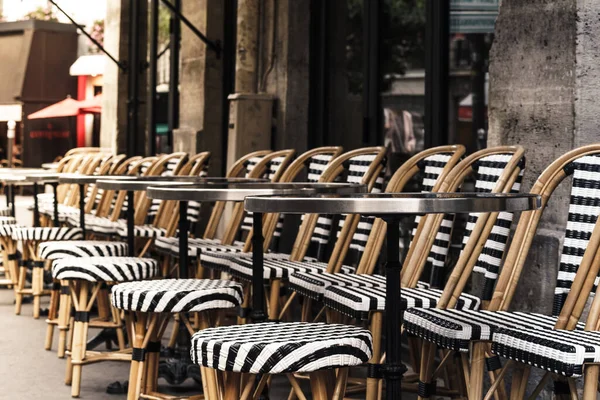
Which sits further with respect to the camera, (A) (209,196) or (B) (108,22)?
(B) (108,22)

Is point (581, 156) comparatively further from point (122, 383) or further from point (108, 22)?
point (108, 22)

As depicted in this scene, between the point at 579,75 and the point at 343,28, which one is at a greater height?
the point at 343,28

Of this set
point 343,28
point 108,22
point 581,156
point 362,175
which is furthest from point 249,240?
point 108,22

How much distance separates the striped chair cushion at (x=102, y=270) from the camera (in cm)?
513

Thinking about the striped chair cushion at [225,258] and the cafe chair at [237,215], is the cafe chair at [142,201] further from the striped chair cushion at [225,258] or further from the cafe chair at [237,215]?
the striped chair cushion at [225,258]

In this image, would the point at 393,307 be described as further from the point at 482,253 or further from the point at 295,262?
the point at 295,262

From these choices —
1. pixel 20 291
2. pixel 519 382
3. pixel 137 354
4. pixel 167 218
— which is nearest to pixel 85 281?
pixel 137 354

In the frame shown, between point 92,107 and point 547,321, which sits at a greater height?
point 92,107

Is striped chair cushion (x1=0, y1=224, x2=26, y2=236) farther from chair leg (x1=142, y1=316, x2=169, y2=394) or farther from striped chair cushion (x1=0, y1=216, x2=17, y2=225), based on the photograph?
chair leg (x1=142, y1=316, x2=169, y2=394)

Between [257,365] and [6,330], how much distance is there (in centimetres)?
430

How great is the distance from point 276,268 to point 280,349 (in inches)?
72.4

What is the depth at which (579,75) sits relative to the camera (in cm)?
415

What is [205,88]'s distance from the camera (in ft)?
29.2

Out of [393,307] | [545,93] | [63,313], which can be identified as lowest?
[63,313]
